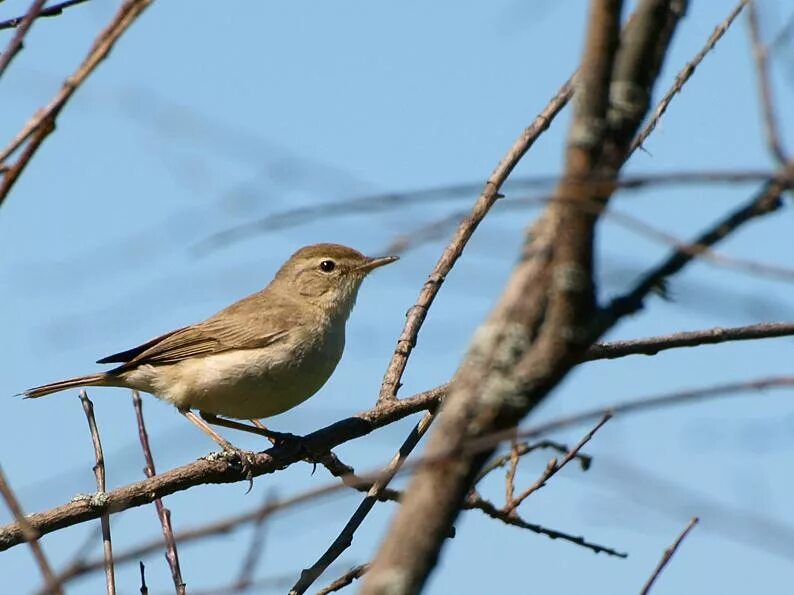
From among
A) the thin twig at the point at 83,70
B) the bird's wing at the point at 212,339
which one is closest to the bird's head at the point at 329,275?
the bird's wing at the point at 212,339

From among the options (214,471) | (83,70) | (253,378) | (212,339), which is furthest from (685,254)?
(212,339)

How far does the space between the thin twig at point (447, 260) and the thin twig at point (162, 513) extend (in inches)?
57.3

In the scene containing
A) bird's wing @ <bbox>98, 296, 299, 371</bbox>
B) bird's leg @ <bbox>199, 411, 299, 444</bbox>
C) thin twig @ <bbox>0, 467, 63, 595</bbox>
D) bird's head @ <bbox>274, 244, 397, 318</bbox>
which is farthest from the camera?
bird's head @ <bbox>274, 244, 397, 318</bbox>

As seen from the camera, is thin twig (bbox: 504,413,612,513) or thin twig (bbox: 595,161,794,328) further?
thin twig (bbox: 504,413,612,513)

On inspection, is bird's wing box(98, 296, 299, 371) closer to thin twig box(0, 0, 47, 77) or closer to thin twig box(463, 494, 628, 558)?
thin twig box(463, 494, 628, 558)

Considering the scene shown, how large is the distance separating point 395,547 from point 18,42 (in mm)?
1251

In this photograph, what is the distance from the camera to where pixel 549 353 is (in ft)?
6.77

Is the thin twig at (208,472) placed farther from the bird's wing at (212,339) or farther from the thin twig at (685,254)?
the bird's wing at (212,339)

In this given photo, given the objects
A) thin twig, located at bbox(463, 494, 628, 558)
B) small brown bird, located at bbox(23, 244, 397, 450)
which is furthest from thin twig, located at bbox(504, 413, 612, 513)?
small brown bird, located at bbox(23, 244, 397, 450)

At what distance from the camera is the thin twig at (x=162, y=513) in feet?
14.1

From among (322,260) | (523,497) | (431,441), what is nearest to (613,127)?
(431,441)

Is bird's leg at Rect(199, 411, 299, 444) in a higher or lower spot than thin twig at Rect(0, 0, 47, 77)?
higher

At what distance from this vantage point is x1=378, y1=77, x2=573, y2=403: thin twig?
5.58 m

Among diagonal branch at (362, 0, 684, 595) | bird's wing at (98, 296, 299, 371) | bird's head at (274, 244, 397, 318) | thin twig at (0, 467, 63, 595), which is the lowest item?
thin twig at (0, 467, 63, 595)
